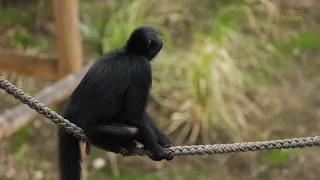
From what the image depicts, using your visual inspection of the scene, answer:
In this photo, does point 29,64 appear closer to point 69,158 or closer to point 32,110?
point 32,110

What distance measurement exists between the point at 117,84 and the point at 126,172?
200 centimetres

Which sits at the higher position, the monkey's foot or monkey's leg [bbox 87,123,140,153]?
monkey's leg [bbox 87,123,140,153]

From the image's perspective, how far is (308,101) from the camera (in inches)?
176

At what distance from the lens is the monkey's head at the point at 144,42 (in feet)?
6.61

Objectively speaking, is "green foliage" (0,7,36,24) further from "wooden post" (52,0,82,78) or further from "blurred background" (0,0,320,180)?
"wooden post" (52,0,82,78)

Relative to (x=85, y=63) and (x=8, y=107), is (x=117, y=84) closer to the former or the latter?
(x=85, y=63)

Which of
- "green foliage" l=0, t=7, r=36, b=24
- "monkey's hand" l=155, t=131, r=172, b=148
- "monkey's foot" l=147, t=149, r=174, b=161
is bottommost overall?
"green foliage" l=0, t=7, r=36, b=24

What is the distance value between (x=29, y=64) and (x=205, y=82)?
1298 mm

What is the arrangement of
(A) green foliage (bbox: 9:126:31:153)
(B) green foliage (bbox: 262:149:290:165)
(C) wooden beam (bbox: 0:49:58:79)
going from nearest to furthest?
(C) wooden beam (bbox: 0:49:58:79)
(B) green foliage (bbox: 262:149:290:165)
(A) green foliage (bbox: 9:126:31:153)

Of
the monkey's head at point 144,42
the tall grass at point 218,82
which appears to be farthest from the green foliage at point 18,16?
the monkey's head at point 144,42

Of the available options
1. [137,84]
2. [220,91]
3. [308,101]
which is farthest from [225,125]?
[137,84]

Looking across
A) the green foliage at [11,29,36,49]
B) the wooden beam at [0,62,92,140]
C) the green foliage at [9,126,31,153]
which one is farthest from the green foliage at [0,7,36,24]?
the wooden beam at [0,62,92,140]

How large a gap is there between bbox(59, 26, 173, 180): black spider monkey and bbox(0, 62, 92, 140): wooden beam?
0.84m

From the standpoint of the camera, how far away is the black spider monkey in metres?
1.91
